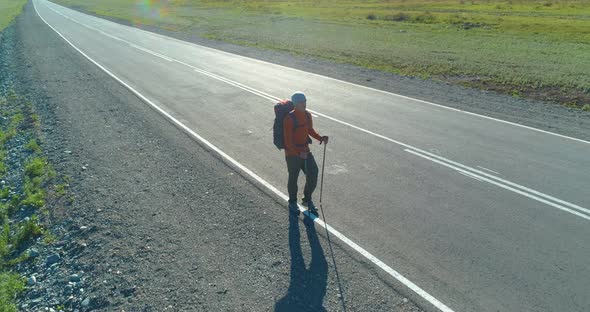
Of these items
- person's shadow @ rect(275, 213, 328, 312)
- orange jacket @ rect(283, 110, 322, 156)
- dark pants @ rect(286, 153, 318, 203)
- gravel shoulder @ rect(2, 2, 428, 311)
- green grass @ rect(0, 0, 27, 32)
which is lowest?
green grass @ rect(0, 0, 27, 32)

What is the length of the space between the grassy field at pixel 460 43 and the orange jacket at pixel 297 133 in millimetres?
11303

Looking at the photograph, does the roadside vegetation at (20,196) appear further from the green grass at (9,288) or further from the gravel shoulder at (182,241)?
the gravel shoulder at (182,241)

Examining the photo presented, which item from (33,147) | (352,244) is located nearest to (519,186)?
(352,244)

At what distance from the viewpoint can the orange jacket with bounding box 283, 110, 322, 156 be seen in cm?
642

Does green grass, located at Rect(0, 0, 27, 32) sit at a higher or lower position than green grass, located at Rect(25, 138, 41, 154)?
lower

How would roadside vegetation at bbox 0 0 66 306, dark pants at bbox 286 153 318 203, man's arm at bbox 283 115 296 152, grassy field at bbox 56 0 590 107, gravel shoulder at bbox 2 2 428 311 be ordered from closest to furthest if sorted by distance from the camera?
gravel shoulder at bbox 2 2 428 311 → roadside vegetation at bbox 0 0 66 306 → man's arm at bbox 283 115 296 152 → dark pants at bbox 286 153 318 203 → grassy field at bbox 56 0 590 107

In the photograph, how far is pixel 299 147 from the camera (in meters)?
6.60

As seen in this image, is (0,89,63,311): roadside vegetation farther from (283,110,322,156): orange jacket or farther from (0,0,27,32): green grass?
(0,0,27,32): green grass

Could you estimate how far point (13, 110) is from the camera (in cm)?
1359

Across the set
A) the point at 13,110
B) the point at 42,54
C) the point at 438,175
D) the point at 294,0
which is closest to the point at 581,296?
the point at 438,175

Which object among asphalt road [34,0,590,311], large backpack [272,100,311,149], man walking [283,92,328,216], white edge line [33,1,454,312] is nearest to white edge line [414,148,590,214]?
asphalt road [34,0,590,311]

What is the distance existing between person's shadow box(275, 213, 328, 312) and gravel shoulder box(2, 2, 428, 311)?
0.01 metres

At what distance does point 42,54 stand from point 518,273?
27.6m

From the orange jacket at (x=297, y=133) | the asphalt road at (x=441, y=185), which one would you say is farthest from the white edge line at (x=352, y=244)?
the orange jacket at (x=297, y=133)
